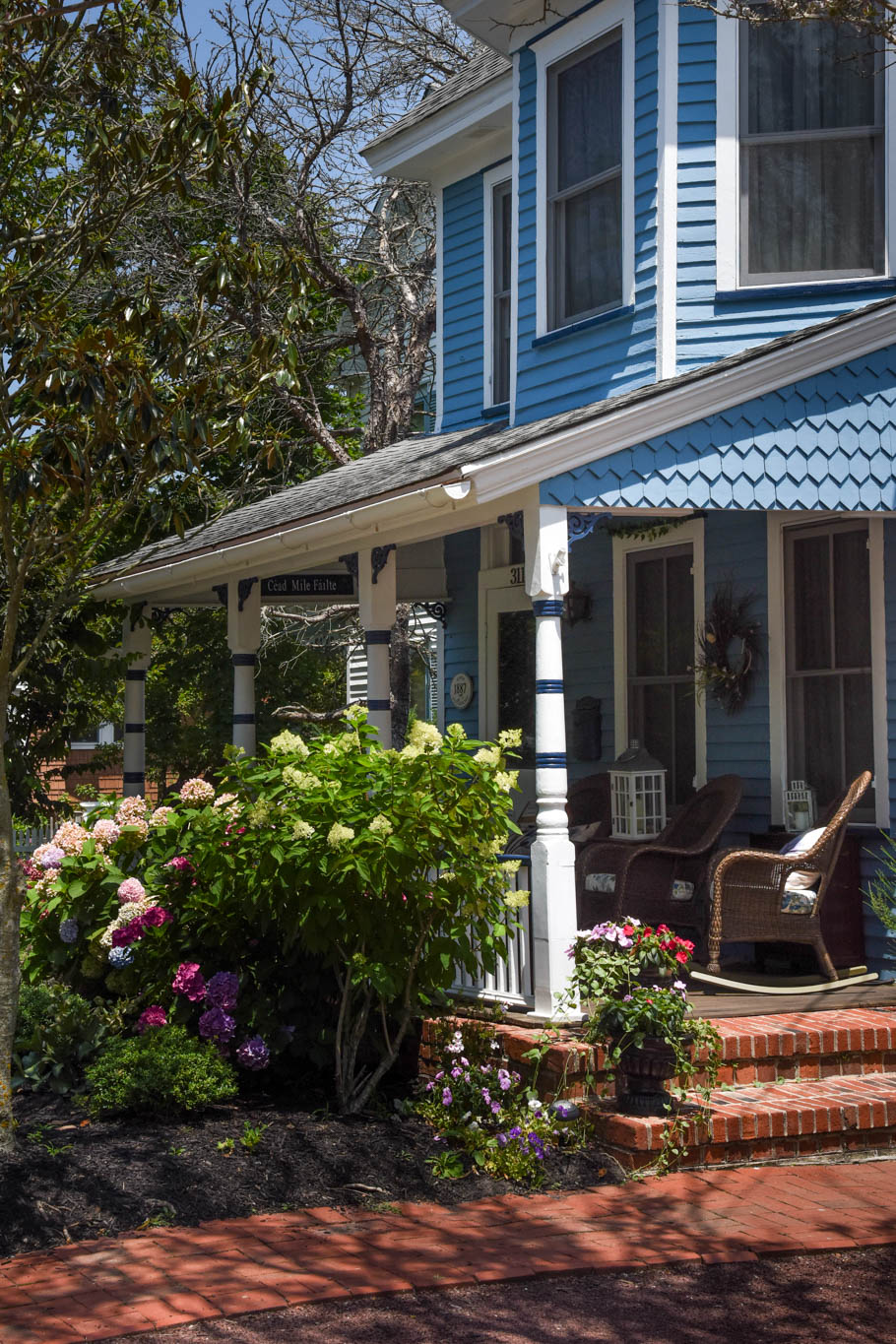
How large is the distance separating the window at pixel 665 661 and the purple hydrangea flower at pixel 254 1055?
375 centimetres

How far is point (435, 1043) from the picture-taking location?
7.04 m

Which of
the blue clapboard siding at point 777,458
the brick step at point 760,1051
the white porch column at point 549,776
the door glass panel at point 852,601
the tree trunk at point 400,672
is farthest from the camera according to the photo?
the tree trunk at point 400,672

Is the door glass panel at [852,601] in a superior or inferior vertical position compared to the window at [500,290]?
inferior

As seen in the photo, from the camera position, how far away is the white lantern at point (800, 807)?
857 cm

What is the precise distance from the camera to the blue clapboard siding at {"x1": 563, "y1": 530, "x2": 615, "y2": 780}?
10.3 m

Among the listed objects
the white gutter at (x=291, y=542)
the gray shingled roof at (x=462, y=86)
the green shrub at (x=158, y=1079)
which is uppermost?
the gray shingled roof at (x=462, y=86)

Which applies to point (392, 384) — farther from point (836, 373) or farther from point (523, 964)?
point (523, 964)

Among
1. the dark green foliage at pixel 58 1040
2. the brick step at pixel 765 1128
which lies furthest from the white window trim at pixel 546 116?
the dark green foliage at pixel 58 1040

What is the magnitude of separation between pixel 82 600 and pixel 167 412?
592 centimetres

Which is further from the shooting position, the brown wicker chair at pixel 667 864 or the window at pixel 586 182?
the window at pixel 586 182

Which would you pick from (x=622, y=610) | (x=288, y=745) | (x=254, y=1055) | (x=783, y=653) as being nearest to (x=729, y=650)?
(x=783, y=653)

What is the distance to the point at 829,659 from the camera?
341 inches

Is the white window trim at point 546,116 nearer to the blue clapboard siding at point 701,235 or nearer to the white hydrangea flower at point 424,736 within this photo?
the blue clapboard siding at point 701,235

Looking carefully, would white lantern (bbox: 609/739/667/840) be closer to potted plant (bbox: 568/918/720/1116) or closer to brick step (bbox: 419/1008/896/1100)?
brick step (bbox: 419/1008/896/1100)
